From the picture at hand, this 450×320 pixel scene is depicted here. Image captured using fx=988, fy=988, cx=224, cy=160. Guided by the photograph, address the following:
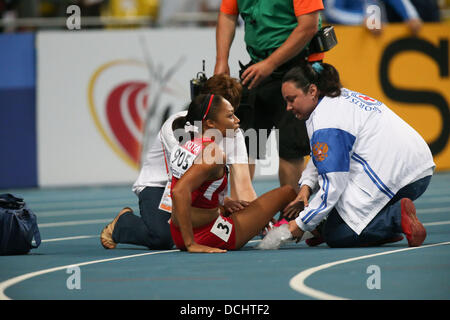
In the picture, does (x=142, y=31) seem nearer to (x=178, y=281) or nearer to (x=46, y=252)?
(x=46, y=252)

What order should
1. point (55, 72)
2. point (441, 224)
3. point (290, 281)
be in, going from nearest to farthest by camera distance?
point (290, 281) → point (441, 224) → point (55, 72)

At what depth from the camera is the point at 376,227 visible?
6770 mm

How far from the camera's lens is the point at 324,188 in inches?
262

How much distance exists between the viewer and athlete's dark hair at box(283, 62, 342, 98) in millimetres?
6918

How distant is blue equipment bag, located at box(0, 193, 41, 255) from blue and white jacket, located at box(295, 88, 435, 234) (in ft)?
6.12

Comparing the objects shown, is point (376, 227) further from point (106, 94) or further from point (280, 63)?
point (106, 94)

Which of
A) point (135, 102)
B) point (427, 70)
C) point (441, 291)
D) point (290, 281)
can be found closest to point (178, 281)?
point (290, 281)

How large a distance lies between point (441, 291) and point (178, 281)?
1.40m

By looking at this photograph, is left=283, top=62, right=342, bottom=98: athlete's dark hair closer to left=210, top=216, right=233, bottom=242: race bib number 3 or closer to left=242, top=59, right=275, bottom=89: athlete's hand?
left=242, top=59, right=275, bottom=89: athlete's hand

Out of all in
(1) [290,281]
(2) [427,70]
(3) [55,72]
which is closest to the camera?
(1) [290,281]

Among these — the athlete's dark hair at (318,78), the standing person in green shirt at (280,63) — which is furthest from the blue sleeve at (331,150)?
the standing person in green shirt at (280,63)

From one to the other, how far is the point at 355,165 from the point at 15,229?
2387 millimetres

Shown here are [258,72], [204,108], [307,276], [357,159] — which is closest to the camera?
[307,276]

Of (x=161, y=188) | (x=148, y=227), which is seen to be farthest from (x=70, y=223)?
(x=148, y=227)
